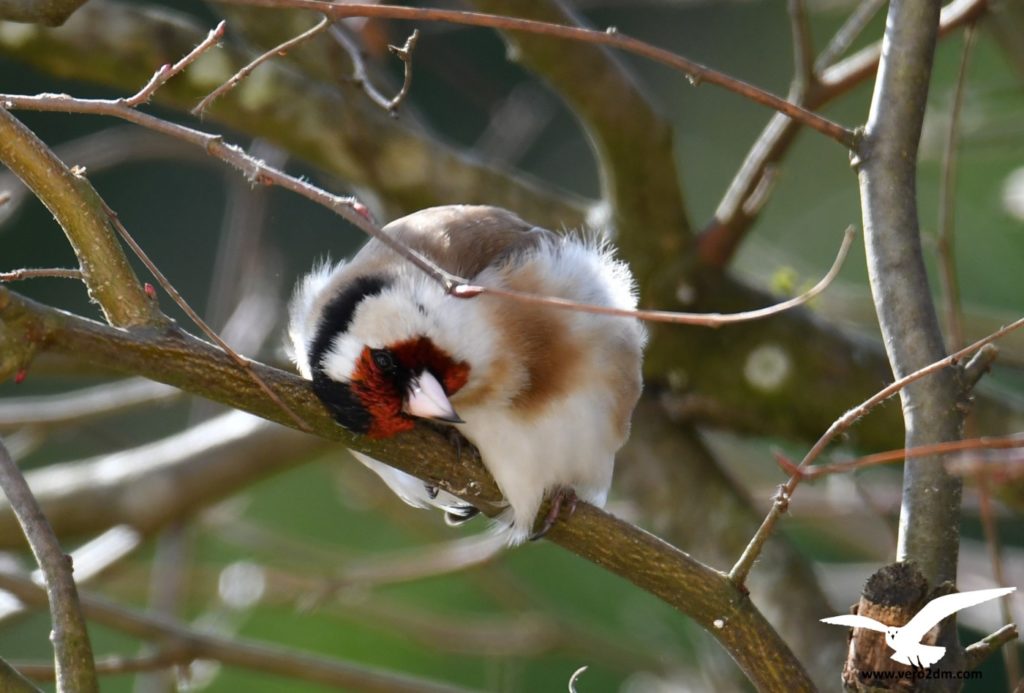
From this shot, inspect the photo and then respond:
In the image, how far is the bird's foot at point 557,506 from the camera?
185 cm

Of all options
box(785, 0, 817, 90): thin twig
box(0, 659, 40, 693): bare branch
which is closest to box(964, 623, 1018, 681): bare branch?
box(0, 659, 40, 693): bare branch

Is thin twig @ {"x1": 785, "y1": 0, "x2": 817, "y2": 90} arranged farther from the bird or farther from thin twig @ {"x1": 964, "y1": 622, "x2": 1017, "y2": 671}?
thin twig @ {"x1": 964, "y1": 622, "x2": 1017, "y2": 671}

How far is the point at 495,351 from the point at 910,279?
0.72 metres

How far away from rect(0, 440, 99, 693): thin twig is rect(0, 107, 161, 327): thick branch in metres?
0.26

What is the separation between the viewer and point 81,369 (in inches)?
125

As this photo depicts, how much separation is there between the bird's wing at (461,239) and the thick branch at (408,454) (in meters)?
0.50

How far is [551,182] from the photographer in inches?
292

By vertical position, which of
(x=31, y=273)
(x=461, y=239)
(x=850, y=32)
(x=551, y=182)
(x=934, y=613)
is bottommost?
(x=934, y=613)

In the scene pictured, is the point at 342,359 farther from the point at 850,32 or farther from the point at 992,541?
the point at 850,32

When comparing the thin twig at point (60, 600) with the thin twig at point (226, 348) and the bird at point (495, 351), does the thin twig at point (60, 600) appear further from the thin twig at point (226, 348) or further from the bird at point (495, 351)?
the bird at point (495, 351)

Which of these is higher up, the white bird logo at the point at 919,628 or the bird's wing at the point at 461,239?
the bird's wing at the point at 461,239

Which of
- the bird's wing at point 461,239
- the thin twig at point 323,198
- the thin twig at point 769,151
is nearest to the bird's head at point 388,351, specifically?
the bird's wing at point 461,239

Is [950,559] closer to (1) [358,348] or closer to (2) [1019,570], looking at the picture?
(1) [358,348]

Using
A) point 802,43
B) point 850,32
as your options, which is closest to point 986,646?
point 802,43
